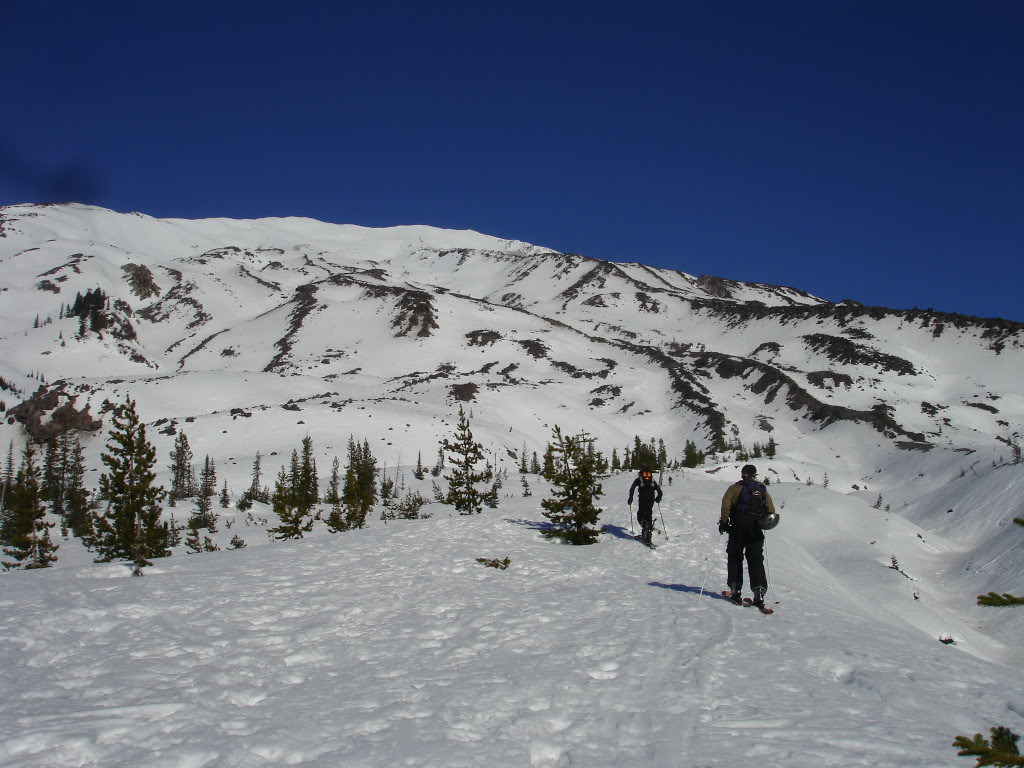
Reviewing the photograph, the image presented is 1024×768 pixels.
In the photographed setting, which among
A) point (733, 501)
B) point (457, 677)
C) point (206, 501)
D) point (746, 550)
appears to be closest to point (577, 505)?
point (733, 501)

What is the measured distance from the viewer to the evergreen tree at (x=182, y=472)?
6128 centimetres

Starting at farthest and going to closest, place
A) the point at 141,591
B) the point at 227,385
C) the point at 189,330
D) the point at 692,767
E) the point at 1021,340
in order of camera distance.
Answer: the point at 189,330 < the point at 1021,340 < the point at 227,385 < the point at 141,591 < the point at 692,767

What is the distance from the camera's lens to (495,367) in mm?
127250

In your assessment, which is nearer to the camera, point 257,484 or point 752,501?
point 752,501

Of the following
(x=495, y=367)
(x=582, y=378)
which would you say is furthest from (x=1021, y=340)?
(x=495, y=367)

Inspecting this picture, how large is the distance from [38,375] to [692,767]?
16883 cm

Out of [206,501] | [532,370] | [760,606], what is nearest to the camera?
[760,606]

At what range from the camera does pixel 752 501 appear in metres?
12.0

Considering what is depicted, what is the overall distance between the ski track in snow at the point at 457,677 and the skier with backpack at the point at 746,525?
0.70 meters

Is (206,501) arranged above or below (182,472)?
below

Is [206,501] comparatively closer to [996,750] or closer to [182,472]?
[182,472]

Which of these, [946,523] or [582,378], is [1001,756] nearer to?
[946,523]

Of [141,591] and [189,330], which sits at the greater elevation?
[189,330]

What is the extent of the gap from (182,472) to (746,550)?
68323mm
